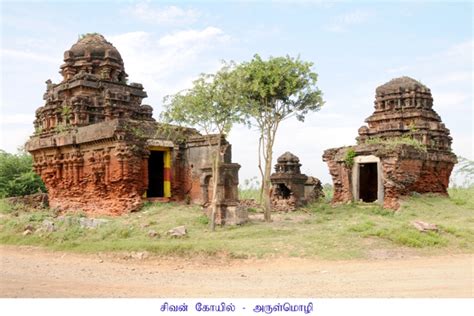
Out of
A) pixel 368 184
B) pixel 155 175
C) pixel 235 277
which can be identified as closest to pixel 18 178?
pixel 155 175

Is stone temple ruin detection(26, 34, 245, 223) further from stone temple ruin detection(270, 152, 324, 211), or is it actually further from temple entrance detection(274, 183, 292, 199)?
temple entrance detection(274, 183, 292, 199)

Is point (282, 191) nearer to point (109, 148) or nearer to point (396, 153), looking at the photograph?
point (396, 153)

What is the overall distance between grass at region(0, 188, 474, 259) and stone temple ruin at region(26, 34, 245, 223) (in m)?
0.96

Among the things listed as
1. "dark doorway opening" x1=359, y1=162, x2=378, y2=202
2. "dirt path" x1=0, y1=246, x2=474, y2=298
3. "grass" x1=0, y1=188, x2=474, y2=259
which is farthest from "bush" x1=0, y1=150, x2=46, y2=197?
"dark doorway opening" x1=359, y1=162, x2=378, y2=202

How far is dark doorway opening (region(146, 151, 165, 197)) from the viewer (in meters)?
21.4

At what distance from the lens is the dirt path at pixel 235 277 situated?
9.42 meters

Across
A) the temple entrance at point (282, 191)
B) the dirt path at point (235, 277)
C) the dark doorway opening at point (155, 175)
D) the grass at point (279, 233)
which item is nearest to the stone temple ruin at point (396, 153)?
the grass at point (279, 233)

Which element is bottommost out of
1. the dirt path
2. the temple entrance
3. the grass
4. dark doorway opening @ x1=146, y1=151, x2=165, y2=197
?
the dirt path

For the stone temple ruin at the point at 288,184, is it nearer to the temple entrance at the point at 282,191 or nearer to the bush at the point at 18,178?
the temple entrance at the point at 282,191

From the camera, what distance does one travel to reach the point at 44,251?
16219mm

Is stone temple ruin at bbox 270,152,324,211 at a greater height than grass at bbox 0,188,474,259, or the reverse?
stone temple ruin at bbox 270,152,324,211

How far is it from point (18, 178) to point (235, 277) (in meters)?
20.2

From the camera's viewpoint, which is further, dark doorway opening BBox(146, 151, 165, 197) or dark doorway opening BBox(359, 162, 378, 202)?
dark doorway opening BBox(359, 162, 378, 202)

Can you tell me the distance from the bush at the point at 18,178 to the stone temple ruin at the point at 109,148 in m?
5.05
